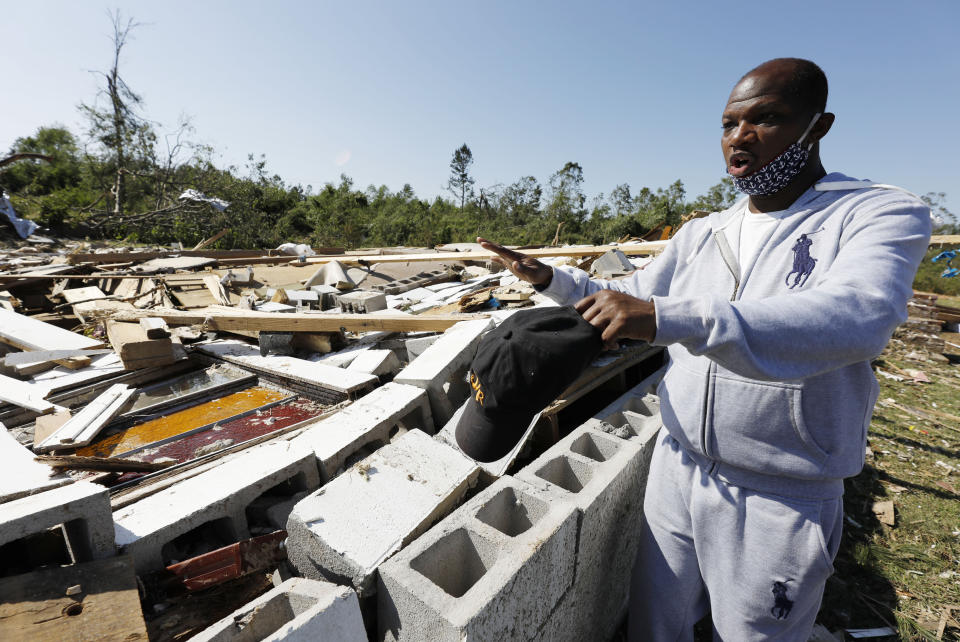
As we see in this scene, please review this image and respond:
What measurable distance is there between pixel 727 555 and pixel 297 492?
6.29 ft

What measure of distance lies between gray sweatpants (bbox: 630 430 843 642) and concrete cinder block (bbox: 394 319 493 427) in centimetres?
149

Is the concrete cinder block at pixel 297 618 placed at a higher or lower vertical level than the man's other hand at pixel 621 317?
lower

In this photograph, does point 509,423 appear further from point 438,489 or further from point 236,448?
point 236,448

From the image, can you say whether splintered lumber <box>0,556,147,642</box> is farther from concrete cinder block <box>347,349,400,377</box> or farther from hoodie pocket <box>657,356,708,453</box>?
concrete cinder block <box>347,349,400,377</box>

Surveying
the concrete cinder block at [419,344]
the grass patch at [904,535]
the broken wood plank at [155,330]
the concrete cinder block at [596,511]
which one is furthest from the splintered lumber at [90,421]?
the grass patch at [904,535]

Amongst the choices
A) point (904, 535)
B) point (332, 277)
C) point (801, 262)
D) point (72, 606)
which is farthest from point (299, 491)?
point (332, 277)

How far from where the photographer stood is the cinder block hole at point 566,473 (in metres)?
1.99

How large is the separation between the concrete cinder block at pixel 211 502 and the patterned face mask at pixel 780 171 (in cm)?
220

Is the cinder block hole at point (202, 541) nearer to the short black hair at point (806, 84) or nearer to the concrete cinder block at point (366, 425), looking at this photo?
the concrete cinder block at point (366, 425)

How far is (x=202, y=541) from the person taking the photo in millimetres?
1947

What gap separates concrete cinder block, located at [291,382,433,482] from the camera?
223 cm

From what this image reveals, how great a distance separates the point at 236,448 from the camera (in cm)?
257

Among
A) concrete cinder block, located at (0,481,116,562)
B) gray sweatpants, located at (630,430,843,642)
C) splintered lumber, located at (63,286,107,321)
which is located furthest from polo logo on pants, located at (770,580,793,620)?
splintered lumber, located at (63,286,107,321)

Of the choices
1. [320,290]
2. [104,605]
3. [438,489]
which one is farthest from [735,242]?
[320,290]
